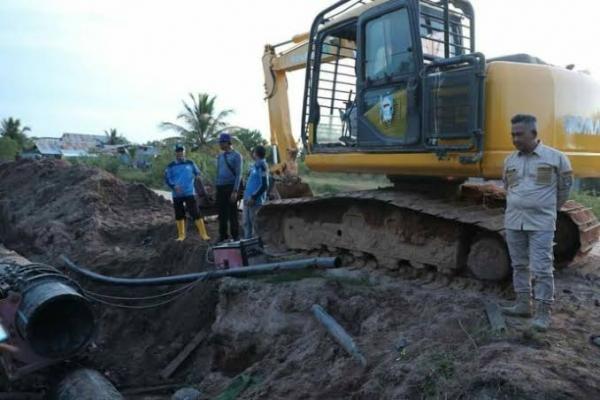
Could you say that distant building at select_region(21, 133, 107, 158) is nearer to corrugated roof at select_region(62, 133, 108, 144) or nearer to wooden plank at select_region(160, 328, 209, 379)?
corrugated roof at select_region(62, 133, 108, 144)

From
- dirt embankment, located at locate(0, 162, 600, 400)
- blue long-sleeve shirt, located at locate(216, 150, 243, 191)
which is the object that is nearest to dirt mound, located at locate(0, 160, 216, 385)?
dirt embankment, located at locate(0, 162, 600, 400)

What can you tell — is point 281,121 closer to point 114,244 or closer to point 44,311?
point 114,244

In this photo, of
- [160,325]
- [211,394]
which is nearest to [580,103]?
[211,394]

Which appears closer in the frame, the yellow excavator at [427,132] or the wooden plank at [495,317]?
the wooden plank at [495,317]

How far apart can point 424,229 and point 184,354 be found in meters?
3.18

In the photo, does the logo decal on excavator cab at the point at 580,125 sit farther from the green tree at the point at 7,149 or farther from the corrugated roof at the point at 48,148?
the green tree at the point at 7,149

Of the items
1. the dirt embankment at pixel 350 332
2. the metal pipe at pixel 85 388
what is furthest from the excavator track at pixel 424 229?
the metal pipe at pixel 85 388

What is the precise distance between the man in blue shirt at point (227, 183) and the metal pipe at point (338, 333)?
3.83 metres

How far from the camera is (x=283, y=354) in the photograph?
17.6 feet

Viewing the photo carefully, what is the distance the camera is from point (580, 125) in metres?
5.61

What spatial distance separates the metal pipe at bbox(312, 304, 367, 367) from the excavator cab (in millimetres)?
1878

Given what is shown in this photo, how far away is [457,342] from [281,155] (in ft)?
19.4

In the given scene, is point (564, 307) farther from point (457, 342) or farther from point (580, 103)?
point (580, 103)

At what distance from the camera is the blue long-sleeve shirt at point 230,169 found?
29.7 ft
